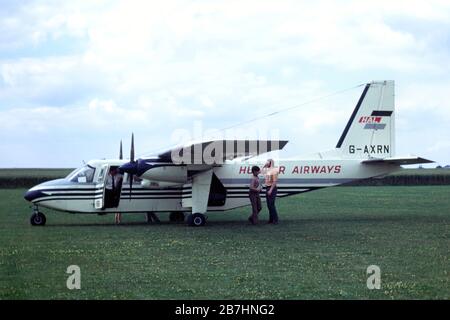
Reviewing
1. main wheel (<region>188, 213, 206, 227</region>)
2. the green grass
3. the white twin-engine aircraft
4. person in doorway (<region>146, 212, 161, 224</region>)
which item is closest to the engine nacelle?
the white twin-engine aircraft

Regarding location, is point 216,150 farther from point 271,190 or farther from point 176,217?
point 176,217

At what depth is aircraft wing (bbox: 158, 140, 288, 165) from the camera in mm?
19875

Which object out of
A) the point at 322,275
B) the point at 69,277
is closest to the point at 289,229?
the point at 322,275

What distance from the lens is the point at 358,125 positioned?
2464 centimetres

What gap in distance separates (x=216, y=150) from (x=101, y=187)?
4.42 meters

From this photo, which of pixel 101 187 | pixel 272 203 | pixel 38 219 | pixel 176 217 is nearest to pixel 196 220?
pixel 272 203

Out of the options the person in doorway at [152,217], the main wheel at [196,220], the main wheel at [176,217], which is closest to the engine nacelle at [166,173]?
the main wheel at [196,220]

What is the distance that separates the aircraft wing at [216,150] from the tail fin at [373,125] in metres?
4.94

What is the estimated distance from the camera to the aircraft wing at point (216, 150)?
19.9 m

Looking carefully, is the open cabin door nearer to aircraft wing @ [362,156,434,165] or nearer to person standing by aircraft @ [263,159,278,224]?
person standing by aircraft @ [263,159,278,224]

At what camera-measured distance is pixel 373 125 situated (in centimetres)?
2459

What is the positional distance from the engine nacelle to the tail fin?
18.7 ft
